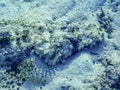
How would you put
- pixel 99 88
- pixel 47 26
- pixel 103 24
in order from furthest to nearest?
1. pixel 103 24
2. pixel 47 26
3. pixel 99 88

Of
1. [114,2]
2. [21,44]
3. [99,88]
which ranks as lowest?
[99,88]

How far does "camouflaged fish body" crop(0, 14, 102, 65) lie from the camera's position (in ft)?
21.6

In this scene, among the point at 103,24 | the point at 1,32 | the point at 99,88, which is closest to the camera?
the point at 99,88

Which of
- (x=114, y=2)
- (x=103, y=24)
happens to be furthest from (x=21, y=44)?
(x=114, y=2)

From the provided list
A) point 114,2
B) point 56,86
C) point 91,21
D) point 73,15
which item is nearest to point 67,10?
point 73,15

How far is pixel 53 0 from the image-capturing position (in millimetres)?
9484

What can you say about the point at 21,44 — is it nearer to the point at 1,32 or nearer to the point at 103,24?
the point at 1,32

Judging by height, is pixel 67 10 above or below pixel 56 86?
above

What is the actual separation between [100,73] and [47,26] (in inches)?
88.7

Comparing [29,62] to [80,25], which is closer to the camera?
[29,62]

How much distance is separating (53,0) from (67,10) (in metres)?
0.92

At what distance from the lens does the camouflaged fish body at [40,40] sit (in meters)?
6.58

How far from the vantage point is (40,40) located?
664 centimetres

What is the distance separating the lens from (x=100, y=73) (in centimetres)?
651
